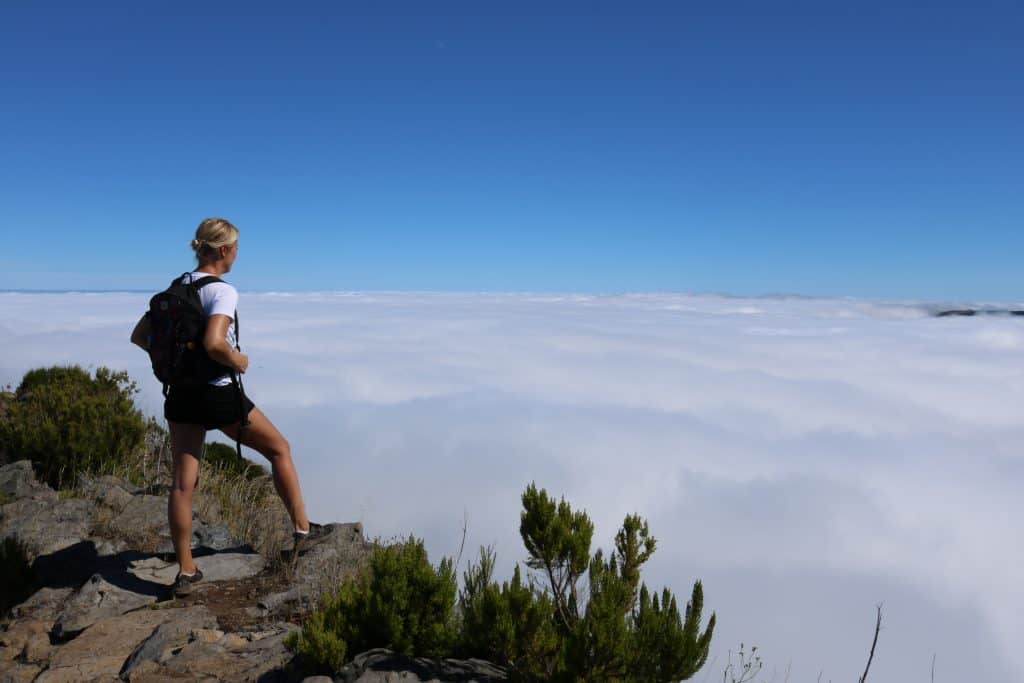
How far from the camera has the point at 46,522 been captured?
439 cm

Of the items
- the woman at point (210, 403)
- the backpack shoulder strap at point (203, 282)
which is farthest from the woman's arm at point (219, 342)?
the backpack shoulder strap at point (203, 282)

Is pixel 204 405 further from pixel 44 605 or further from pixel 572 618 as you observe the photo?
pixel 572 618

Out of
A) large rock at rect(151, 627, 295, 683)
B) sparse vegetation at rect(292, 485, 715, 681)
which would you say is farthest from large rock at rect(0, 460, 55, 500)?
sparse vegetation at rect(292, 485, 715, 681)

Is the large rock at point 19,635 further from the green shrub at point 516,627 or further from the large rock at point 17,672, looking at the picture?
the green shrub at point 516,627

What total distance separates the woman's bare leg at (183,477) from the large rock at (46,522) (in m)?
1.36

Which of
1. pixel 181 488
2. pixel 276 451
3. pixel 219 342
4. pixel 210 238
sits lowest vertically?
pixel 181 488

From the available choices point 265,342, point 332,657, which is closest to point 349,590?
point 332,657

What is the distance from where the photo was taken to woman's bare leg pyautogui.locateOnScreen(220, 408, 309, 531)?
327cm

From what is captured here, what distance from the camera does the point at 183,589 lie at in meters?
3.35

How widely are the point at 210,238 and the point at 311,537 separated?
2.12m

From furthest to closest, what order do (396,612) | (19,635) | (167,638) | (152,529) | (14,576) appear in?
(152,529) < (14,576) < (19,635) < (167,638) < (396,612)

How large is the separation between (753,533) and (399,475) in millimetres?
32893

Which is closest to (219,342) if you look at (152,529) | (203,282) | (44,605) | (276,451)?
(203,282)

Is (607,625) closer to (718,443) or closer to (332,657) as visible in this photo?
(332,657)
